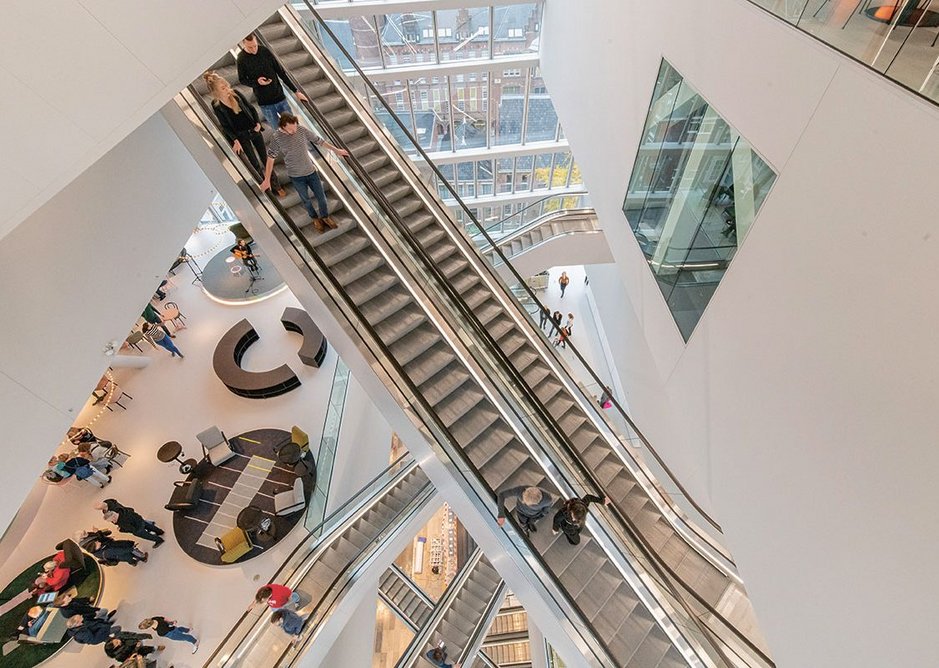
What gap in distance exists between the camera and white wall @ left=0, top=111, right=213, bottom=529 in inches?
201

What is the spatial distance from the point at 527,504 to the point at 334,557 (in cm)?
463

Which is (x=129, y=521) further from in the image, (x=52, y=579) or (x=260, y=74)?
(x=260, y=74)

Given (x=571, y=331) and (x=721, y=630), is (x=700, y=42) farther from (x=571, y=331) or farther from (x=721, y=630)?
(x=571, y=331)

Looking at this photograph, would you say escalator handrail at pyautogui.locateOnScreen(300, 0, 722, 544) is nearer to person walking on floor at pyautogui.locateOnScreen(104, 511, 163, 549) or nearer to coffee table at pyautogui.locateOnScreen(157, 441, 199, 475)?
coffee table at pyautogui.locateOnScreen(157, 441, 199, 475)

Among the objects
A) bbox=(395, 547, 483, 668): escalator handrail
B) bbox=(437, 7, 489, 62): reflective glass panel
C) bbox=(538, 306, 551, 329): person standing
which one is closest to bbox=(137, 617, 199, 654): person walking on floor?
bbox=(395, 547, 483, 668): escalator handrail

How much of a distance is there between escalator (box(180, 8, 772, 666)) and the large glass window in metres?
2.38

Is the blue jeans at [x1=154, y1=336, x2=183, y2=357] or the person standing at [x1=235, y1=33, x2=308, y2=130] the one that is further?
the blue jeans at [x1=154, y1=336, x2=183, y2=357]

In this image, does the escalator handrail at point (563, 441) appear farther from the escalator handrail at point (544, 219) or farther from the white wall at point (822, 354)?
the escalator handrail at point (544, 219)

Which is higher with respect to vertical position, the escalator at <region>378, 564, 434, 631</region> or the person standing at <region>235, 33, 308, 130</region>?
the person standing at <region>235, 33, 308, 130</region>

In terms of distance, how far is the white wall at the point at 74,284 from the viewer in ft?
16.8

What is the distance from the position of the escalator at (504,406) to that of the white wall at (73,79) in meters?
2.67

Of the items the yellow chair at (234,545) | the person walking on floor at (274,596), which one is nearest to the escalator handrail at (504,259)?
the person walking on floor at (274,596)

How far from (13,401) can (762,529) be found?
8.09 metres

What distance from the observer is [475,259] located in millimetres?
8133
